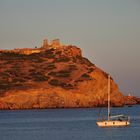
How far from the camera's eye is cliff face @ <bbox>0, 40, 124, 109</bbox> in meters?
162

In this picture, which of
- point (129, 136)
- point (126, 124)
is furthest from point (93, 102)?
point (129, 136)

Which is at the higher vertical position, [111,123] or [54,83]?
[54,83]

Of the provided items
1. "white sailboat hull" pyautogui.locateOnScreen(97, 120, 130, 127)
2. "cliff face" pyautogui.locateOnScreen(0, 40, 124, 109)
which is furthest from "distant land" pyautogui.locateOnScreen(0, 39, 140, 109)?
"white sailboat hull" pyautogui.locateOnScreen(97, 120, 130, 127)

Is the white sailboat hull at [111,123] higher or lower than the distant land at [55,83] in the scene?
lower

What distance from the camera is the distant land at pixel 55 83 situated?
161875 millimetres

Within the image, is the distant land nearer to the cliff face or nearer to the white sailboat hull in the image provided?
the cliff face

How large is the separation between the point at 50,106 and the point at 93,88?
12038 millimetres

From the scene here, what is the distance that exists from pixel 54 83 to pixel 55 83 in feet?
0.92

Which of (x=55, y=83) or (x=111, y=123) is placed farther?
(x=55, y=83)

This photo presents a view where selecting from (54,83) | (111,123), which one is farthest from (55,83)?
(111,123)

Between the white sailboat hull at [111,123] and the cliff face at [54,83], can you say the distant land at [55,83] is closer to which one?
the cliff face at [54,83]

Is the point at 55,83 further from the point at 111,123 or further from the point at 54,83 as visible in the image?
the point at 111,123

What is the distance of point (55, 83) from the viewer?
172 m

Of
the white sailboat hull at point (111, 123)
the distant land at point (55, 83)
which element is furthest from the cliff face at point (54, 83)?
the white sailboat hull at point (111, 123)
